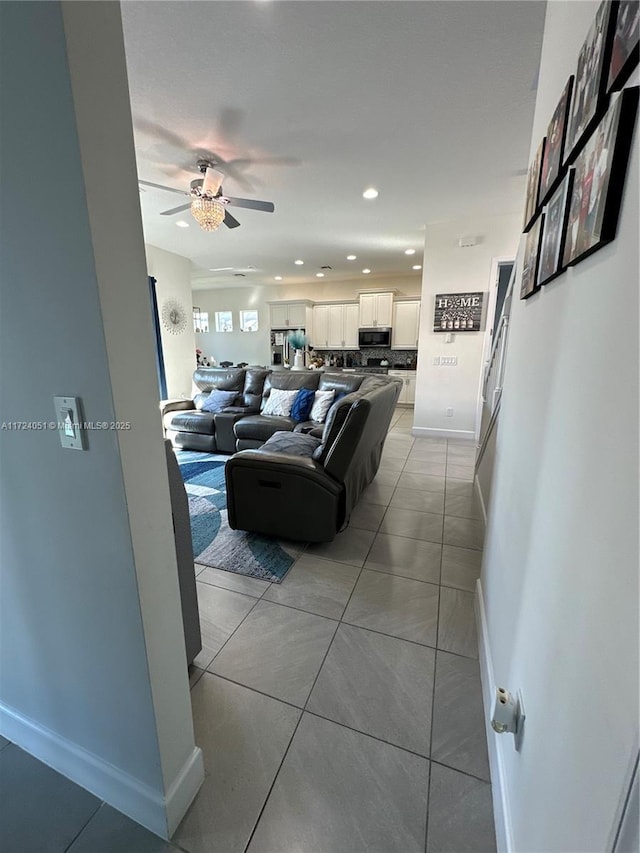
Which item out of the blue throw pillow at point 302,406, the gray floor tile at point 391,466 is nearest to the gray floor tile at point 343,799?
the gray floor tile at point 391,466

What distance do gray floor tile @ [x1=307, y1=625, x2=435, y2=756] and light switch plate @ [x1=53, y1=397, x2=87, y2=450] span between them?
1218mm

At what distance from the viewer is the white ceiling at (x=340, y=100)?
1673mm

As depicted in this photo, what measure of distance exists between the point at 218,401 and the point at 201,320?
5.25m

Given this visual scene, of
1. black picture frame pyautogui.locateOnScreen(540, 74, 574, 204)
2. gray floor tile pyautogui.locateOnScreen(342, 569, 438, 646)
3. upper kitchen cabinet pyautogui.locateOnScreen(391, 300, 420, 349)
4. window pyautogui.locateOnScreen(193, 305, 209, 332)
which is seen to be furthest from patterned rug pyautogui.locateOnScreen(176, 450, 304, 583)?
window pyautogui.locateOnScreen(193, 305, 209, 332)

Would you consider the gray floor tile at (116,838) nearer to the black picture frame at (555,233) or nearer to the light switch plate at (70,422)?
the light switch plate at (70,422)

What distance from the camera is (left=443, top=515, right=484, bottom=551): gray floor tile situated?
234 cm

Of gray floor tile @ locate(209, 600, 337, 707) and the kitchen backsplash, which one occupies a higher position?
the kitchen backsplash

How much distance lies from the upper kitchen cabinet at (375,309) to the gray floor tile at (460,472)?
4.08 m

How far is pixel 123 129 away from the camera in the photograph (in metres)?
0.65

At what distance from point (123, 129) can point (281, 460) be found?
1.68m

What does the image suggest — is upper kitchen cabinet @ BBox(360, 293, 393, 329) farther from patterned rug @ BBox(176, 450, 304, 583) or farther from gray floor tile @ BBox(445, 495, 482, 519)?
patterned rug @ BBox(176, 450, 304, 583)

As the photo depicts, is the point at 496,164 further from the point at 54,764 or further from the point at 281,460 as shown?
the point at 54,764

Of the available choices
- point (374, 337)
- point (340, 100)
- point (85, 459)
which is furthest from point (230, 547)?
point (374, 337)

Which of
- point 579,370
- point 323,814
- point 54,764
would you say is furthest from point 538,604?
point 54,764
